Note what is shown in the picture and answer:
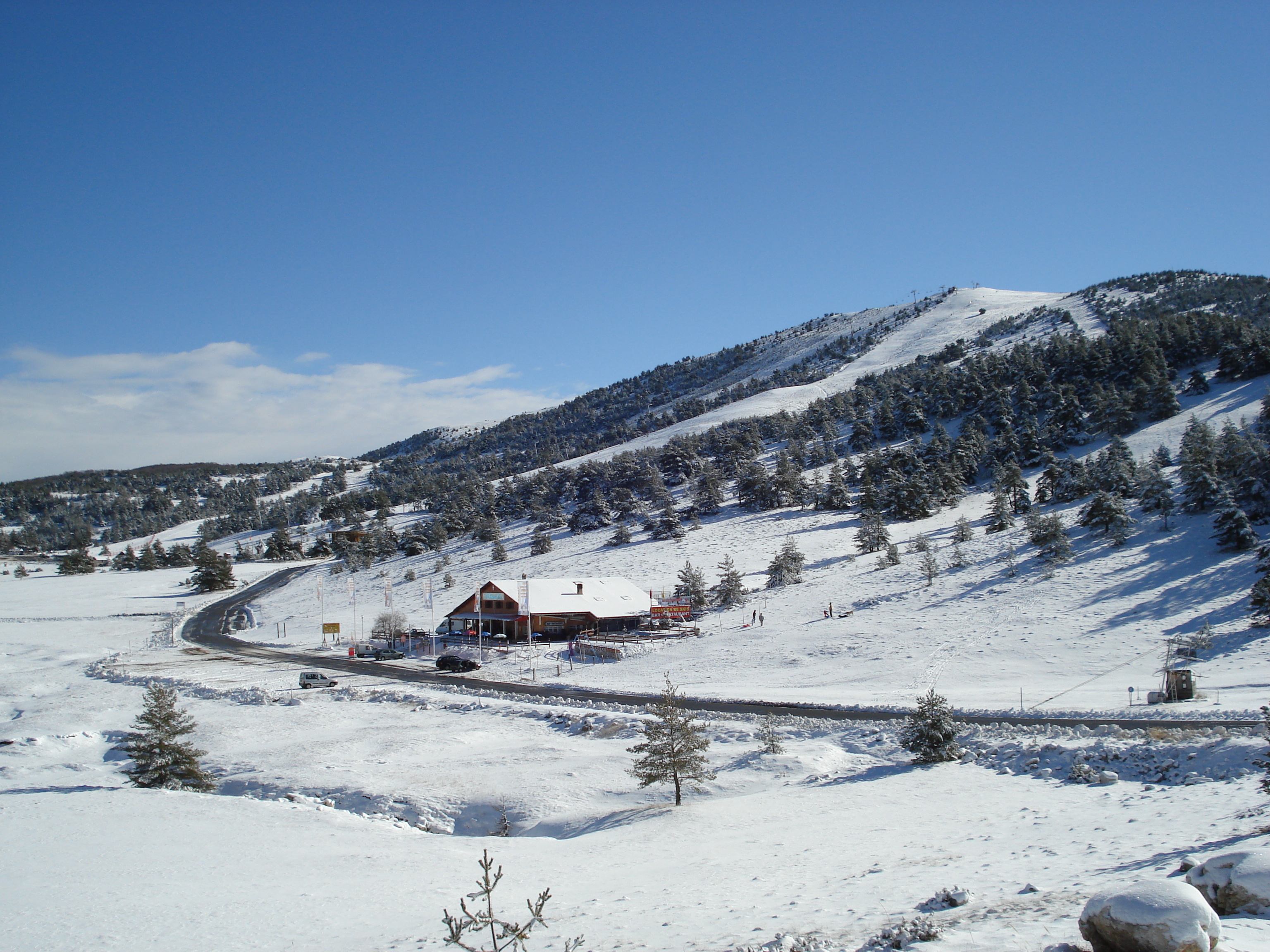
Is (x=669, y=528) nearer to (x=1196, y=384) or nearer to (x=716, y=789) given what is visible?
(x=716, y=789)

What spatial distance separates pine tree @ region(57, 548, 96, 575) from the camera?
110938mm

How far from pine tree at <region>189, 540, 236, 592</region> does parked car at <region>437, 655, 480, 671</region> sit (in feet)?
218

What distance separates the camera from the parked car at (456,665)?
45344 millimetres

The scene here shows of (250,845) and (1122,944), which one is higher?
(1122,944)

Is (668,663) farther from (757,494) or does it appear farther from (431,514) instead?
(431,514)

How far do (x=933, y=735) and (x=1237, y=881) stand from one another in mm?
13032

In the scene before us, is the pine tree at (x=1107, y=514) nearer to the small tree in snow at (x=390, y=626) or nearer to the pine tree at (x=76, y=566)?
the small tree in snow at (x=390, y=626)

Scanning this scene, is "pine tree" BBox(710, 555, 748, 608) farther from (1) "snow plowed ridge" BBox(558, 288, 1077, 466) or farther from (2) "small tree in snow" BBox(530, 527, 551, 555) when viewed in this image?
(1) "snow plowed ridge" BBox(558, 288, 1077, 466)

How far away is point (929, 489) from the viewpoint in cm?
7200

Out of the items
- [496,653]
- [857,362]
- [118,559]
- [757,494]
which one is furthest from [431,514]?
[857,362]

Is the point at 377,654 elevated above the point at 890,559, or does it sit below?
below

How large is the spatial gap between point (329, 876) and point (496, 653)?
36188mm

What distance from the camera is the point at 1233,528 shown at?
39875mm

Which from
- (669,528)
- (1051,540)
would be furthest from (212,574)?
(1051,540)
